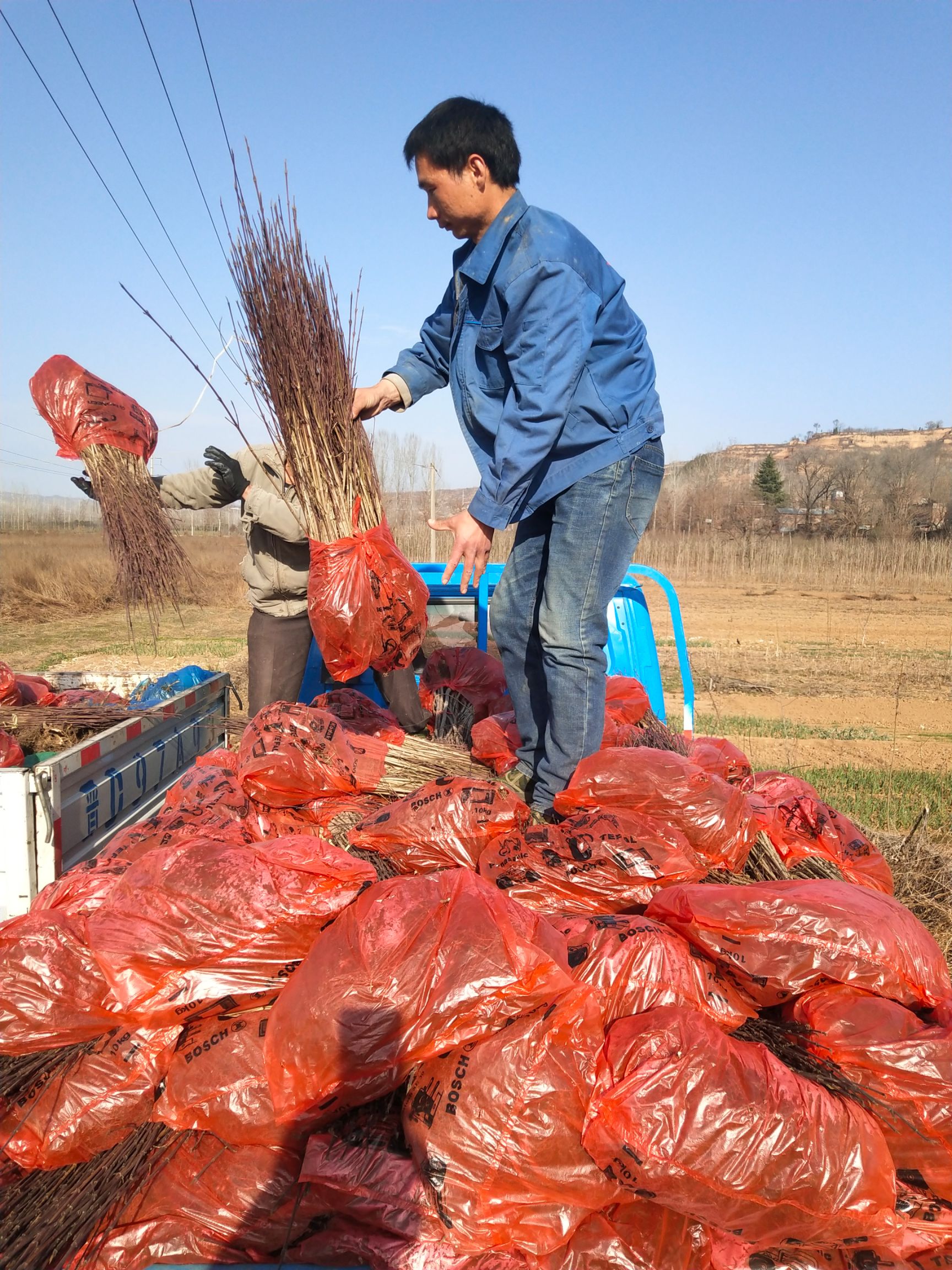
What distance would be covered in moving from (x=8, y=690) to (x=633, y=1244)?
3520mm

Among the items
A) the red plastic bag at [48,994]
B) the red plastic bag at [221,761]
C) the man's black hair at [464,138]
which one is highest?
the man's black hair at [464,138]

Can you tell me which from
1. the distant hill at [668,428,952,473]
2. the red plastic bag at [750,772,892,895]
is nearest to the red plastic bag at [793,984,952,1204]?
the red plastic bag at [750,772,892,895]

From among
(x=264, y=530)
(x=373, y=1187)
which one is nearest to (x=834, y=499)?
(x=264, y=530)

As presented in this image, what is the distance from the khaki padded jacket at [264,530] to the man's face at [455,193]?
1.56 metres

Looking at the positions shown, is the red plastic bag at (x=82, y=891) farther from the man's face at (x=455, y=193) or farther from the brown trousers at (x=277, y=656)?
the man's face at (x=455, y=193)

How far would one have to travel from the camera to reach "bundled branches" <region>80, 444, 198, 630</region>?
3.30 m

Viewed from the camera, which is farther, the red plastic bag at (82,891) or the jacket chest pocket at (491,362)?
the jacket chest pocket at (491,362)

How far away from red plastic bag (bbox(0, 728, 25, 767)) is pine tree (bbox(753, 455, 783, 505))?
2951cm

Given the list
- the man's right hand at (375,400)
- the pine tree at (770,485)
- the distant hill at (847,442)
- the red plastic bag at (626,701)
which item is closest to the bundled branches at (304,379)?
the man's right hand at (375,400)

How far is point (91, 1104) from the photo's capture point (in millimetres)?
1747

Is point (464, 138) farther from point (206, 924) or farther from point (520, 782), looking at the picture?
point (206, 924)

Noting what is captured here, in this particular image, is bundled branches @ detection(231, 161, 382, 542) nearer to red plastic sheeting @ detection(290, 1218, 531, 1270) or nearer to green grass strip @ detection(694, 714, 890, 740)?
red plastic sheeting @ detection(290, 1218, 531, 1270)

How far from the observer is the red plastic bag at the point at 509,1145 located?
1.53 metres

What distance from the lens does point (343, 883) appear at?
2.01 meters
